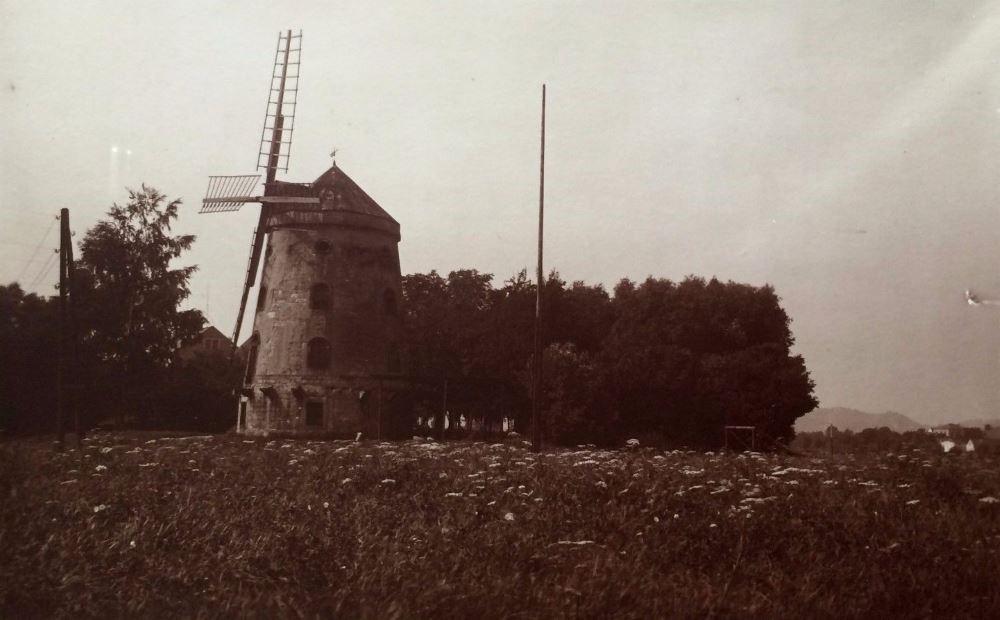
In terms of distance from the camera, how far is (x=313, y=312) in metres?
32.8

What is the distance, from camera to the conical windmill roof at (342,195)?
33.6 m

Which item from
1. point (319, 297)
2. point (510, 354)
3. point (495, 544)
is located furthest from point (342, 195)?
point (495, 544)

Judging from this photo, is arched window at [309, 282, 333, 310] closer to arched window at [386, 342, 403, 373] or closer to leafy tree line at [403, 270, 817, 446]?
arched window at [386, 342, 403, 373]

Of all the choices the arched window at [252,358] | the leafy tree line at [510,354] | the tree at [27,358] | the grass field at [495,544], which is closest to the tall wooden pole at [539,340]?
the leafy tree line at [510,354]

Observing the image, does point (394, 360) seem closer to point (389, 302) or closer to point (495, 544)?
point (389, 302)

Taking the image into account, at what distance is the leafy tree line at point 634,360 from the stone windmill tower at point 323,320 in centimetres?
373

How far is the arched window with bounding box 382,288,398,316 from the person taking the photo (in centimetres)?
3425

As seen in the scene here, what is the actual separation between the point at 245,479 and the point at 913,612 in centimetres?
647

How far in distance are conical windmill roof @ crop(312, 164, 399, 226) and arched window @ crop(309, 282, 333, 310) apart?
2.97 m

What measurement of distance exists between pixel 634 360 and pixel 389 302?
9.72 metres

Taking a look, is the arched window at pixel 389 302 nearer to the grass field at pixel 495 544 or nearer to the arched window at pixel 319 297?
the arched window at pixel 319 297

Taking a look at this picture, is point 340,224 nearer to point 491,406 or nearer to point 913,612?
point 491,406

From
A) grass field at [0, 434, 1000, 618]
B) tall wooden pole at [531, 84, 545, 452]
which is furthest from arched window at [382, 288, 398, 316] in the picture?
grass field at [0, 434, 1000, 618]

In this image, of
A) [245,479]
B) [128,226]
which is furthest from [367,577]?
[128,226]
